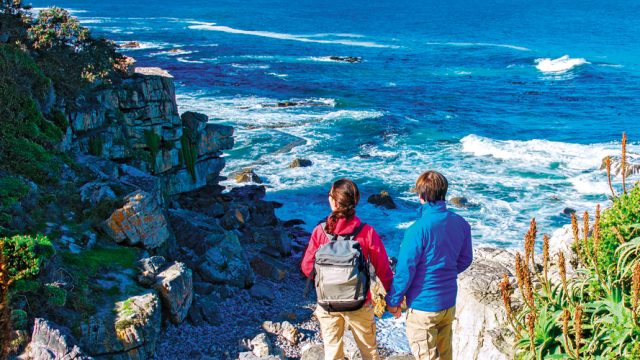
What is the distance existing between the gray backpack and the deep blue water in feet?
63.3

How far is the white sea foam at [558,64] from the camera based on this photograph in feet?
207

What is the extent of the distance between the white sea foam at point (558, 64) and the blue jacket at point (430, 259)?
201ft

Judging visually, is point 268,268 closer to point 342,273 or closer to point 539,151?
point 342,273

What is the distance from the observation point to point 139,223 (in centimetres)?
1555

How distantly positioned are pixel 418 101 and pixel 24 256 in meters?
42.5

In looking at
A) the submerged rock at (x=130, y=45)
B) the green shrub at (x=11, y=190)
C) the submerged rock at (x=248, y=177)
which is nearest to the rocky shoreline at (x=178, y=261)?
the green shrub at (x=11, y=190)

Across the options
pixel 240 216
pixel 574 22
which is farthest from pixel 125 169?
pixel 574 22

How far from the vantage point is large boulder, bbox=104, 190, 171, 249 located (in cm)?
1517

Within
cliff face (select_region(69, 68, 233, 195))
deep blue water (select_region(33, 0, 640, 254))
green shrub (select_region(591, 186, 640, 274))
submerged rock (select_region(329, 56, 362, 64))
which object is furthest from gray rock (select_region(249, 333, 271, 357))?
submerged rock (select_region(329, 56, 362, 64))

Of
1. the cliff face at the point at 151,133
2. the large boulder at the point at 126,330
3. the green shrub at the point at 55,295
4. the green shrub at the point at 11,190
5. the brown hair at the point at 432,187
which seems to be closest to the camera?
the brown hair at the point at 432,187

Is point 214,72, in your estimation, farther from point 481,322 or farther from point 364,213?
point 481,322

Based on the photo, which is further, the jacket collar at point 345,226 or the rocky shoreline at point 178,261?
the rocky shoreline at point 178,261

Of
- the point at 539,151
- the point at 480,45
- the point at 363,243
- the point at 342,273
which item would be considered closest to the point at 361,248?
the point at 363,243

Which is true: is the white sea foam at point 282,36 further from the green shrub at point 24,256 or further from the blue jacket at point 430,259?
the blue jacket at point 430,259
